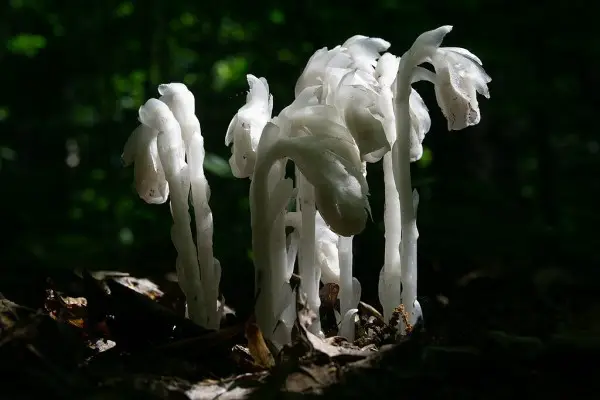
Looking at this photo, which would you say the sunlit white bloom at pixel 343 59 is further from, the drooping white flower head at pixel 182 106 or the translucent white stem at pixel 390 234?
the drooping white flower head at pixel 182 106

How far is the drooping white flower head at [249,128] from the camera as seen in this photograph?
80.9 inches

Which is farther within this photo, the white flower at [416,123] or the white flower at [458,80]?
the white flower at [416,123]

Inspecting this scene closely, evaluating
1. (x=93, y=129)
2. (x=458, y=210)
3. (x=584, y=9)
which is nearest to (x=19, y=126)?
(x=93, y=129)

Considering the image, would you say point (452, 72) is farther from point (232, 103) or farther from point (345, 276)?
point (232, 103)

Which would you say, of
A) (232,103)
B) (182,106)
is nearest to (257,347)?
(182,106)

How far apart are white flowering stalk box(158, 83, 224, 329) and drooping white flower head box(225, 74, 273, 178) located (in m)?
0.12

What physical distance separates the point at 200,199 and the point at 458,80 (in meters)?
0.89

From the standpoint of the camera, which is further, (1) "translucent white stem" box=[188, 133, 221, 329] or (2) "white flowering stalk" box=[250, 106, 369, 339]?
(1) "translucent white stem" box=[188, 133, 221, 329]

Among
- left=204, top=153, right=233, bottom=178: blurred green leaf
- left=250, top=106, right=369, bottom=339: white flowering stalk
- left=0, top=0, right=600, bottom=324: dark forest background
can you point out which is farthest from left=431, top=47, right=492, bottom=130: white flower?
left=204, top=153, right=233, bottom=178: blurred green leaf

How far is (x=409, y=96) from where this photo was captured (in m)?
2.08

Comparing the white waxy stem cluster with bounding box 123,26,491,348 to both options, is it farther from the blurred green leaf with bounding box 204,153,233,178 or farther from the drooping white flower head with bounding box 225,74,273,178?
the blurred green leaf with bounding box 204,153,233,178

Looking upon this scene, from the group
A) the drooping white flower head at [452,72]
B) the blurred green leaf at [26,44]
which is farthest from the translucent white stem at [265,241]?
the blurred green leaf at [26,44]

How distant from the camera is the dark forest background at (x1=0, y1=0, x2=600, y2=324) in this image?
515 centimetres

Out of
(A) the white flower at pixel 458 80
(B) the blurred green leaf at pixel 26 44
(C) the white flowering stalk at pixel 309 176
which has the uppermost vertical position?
(B) the blurred green leaf at pixel 26 44
